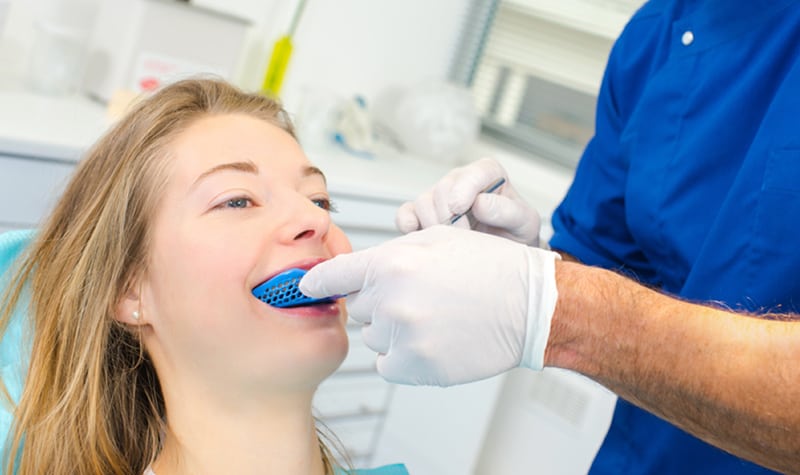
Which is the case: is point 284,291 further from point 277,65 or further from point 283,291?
point 277,65

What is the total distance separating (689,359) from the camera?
0.94 meters

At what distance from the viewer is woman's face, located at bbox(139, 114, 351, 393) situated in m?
1.17

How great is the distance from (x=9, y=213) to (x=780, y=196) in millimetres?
1437

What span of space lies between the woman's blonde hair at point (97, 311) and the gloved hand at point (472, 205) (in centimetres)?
37

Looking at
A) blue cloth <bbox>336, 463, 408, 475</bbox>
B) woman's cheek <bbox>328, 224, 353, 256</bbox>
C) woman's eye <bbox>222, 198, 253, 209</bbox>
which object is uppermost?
woman's eye <bbox>222, 198, 253, 209</bbox>

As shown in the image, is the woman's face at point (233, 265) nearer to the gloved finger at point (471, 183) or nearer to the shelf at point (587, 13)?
the gloved finger at point (471, 183)

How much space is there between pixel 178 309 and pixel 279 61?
1537 mm

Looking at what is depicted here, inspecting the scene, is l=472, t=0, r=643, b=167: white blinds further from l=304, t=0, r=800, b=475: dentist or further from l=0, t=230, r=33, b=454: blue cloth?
l=0, t=230, r=33, b=454: blue cloth

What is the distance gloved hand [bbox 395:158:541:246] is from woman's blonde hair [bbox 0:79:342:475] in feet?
1.20

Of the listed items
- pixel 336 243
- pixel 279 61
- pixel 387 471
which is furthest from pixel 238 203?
pixel 279 61

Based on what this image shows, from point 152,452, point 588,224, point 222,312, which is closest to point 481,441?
point 588,224

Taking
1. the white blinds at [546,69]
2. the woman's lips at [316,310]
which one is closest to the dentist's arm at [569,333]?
the woman's lips at [316,310]

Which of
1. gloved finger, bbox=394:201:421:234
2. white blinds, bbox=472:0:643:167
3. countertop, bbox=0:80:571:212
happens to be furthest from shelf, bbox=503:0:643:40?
gloved finger, bbox=394:201:421:234

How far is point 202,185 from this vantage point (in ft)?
4.04
